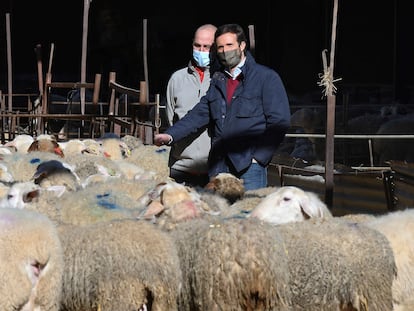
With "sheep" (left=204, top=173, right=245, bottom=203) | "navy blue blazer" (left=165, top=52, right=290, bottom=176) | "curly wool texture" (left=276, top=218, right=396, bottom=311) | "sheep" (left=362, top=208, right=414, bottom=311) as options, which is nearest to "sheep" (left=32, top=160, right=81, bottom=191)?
"sheep" (left=204, top=173, right=245, bottom=203)

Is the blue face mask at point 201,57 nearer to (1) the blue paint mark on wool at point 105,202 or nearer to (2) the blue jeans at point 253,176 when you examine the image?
(2) the blue jeans at point 253,176

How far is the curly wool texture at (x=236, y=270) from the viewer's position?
448cm

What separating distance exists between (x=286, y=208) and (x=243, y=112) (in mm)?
866

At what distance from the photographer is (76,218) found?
18.2ft

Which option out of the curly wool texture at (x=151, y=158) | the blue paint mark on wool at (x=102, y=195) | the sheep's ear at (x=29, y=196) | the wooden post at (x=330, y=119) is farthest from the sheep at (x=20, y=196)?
the curly wool texture at (x=151, y=158)

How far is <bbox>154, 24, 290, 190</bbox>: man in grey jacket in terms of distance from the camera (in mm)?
5719

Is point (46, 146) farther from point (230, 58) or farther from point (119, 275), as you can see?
point (119, 275)

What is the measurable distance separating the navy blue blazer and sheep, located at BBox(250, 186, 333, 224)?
0.59m

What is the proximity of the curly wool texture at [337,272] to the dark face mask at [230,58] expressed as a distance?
146 centimetres

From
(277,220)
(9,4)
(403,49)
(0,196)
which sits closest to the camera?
(277,220)

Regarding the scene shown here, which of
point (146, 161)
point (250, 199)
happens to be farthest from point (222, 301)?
point (146, 161)

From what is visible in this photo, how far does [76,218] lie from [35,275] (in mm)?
1078

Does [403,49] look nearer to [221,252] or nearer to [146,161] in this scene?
[146,161]

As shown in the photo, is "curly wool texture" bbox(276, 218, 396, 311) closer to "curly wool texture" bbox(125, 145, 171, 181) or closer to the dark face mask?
the dark face mask
